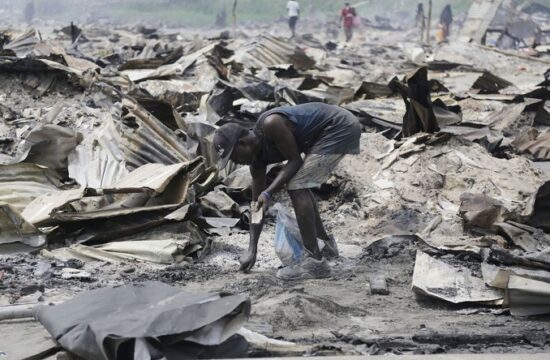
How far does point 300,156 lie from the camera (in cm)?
526

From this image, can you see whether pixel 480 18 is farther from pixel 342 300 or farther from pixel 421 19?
pixel 342 300

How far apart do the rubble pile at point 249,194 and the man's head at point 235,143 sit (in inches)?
Result: 31.5

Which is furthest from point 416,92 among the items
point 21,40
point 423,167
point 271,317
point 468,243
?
point 21,40

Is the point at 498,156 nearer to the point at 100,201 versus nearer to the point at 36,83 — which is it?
the point at 100,201

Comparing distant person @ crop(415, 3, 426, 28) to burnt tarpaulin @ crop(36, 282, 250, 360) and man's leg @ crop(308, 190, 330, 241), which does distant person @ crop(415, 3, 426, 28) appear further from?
burnt tarpaulin @ crop(36, 282, 250, 360)

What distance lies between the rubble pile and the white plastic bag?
0.84 ft

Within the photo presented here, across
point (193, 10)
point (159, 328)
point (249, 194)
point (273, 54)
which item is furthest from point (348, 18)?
point (159, 328)

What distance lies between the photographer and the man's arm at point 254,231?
17.3 ft

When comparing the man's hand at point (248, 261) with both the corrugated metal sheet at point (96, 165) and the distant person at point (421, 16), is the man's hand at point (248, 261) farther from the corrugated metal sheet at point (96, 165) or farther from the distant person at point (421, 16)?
the distant person at point (421, 16)

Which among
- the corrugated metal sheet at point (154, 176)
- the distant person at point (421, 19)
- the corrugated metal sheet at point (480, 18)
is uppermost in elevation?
the corrugated metal sheet at point (154, 176)

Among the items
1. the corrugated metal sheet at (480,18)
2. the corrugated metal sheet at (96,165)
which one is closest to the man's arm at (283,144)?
the corrugated metal sheet at (96,165)

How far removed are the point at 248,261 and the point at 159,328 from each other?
210cm

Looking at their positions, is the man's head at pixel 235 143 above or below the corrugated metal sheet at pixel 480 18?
above

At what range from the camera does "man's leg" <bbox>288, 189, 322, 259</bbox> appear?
5.35 meters
